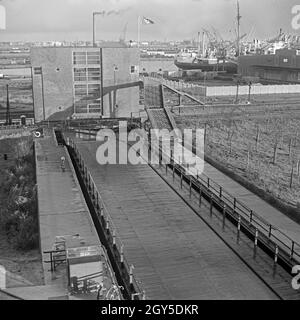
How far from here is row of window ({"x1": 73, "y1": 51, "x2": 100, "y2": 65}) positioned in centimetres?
3209

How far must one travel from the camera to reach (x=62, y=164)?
17.8 m

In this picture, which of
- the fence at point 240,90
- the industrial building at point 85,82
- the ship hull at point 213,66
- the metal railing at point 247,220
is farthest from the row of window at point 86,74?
the ship hull at point 213,66

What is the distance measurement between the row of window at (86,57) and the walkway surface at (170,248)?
54.5 ft

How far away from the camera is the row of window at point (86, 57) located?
3209 cm

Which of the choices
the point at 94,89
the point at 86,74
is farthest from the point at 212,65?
the point at 86,74

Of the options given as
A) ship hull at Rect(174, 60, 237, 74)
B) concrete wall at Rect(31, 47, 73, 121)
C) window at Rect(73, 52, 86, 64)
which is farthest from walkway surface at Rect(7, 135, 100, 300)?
ship hull at Rect(174, 60, 237, 74)

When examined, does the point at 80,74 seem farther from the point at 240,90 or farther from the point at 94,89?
the point at 240,90

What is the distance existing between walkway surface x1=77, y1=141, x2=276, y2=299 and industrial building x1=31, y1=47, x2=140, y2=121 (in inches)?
639

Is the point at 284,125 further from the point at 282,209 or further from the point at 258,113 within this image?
the point at 282,209

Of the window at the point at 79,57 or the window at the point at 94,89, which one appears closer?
the window at the point at 79,57

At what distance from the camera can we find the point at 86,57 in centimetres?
3238

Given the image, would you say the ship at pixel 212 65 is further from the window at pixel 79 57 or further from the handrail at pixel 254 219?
the handrail at pixel 254 219

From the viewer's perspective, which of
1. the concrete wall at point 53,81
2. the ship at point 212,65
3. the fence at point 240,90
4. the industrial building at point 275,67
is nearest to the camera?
the concrete wall at point 53,81
